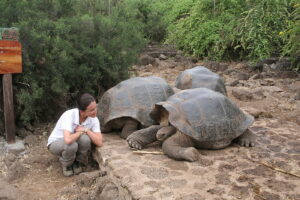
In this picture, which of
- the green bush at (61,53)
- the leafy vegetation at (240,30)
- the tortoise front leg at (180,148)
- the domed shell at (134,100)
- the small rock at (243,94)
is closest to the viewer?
the tortoise front leg at (180,148)

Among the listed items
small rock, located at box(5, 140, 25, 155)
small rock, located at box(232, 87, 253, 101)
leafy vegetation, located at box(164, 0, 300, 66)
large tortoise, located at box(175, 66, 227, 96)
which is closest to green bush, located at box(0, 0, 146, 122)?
small rock, located at box(5, 140, 25, 155)

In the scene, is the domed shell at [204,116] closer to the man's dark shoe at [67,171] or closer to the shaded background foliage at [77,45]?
the man's dark shoe at [67,171]

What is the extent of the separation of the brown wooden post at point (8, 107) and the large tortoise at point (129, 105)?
123 centimetres

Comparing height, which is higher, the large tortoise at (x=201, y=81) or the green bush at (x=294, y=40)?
the green bush at (x=294, y=40)

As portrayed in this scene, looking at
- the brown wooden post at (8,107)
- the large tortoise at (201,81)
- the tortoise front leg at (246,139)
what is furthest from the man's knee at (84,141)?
the large tortoise at (201,81)

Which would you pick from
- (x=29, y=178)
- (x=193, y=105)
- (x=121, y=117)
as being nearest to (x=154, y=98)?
(x=121, y=117)

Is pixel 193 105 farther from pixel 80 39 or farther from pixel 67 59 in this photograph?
pixel 80 39

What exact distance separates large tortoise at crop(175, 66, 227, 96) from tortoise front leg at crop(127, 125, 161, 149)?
1.79m

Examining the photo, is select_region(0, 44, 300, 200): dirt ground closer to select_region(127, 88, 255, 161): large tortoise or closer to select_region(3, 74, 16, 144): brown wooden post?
select_region(3, 74, 16, 144): brown wooden post

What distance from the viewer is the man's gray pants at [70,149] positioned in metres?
3.92

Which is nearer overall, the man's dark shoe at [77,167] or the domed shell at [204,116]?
the domed shell at [204,116]

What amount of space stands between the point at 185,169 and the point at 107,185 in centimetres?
80

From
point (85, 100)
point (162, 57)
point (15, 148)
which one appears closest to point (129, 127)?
point (85, 100)

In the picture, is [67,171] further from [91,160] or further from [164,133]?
[164,133]
